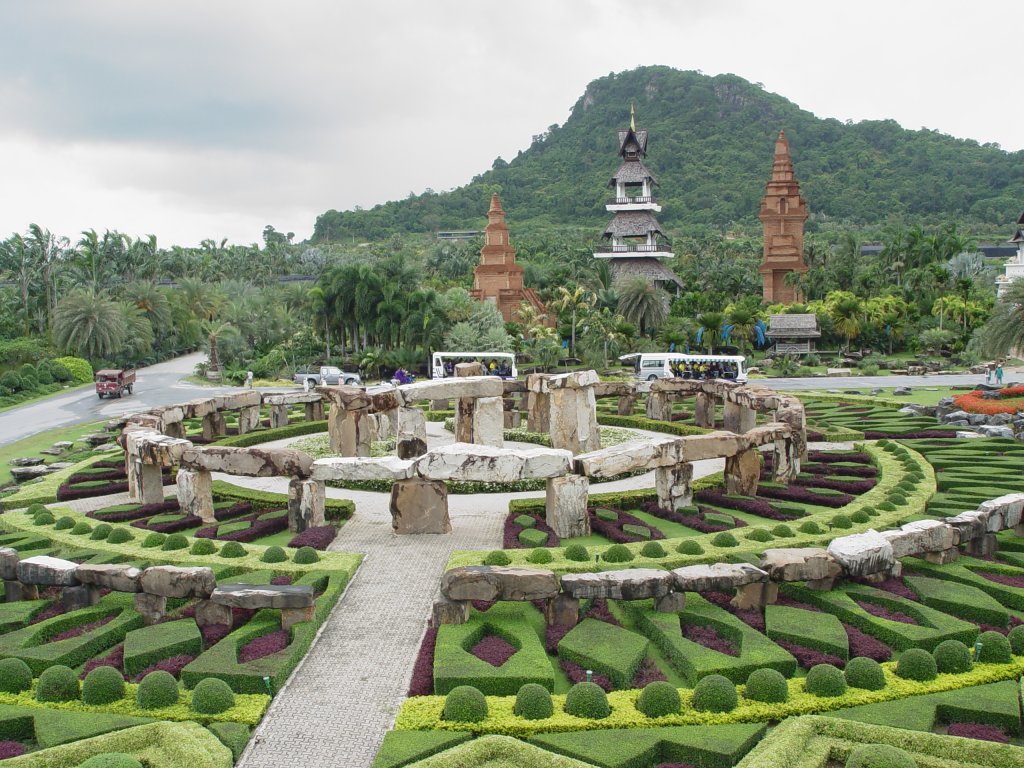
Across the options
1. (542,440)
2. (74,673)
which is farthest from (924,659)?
(542,440)

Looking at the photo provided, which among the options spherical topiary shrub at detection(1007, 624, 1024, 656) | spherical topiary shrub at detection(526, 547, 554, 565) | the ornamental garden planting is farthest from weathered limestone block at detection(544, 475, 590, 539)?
spherical topiary shrub at detection(1007, 624, 1024, 656)

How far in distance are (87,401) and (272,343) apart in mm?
24368

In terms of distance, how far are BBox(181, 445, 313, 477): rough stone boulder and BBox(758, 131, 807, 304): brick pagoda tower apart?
8383 centimetres

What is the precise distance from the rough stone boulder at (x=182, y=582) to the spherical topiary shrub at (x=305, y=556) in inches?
148

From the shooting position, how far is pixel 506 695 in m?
19.9

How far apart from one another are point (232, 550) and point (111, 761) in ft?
38.0

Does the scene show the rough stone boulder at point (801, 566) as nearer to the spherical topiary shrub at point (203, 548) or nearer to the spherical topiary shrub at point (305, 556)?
the spherical topiary shrub at point (305, 556)

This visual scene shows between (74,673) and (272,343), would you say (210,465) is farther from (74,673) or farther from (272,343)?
(272,343)

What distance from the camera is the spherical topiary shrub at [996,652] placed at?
20578 millimetres

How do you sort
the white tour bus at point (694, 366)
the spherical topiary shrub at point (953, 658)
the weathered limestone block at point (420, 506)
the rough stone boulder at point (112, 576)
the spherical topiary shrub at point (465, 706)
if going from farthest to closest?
1. the white tour bus at point (694, 366)
2. the weathered limestone block at point (420, 506)
3. the rough stone boulder at point (112, 576)
4. the spherical topiary shrub at point (953, 658)
5. the spherical topiary shrub at point (465, 706)

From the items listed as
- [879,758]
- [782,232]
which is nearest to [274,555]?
[879,758]

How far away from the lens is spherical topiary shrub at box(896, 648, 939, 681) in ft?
65.1

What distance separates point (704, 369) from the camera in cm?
6291

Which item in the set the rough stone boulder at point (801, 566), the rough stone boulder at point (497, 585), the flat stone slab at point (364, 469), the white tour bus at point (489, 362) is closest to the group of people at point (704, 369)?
the white tour bus at point (489, 362)
